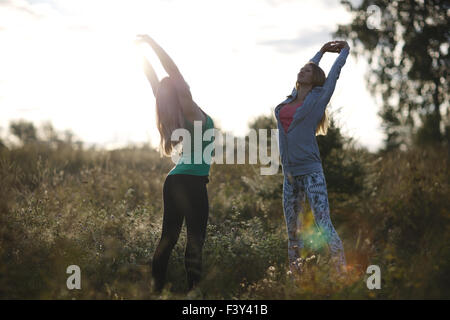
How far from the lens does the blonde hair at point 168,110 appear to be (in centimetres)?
304

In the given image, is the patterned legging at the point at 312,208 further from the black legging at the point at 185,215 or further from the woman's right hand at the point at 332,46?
the woman's right hand at the point at 332,46

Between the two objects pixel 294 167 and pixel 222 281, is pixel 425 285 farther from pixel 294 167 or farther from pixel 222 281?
pixel 222 281

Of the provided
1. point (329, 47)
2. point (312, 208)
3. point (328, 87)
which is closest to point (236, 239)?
point (312, 208)

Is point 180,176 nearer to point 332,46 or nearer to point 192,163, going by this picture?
point 192,163

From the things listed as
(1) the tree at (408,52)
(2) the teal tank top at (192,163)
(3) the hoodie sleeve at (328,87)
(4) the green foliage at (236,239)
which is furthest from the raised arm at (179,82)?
(1) the tree at (408,52)

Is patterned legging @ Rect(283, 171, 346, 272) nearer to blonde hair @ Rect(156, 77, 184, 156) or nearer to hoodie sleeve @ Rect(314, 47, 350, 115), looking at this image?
hoodie sleeve @ Rect(314, 47, 350, 115)

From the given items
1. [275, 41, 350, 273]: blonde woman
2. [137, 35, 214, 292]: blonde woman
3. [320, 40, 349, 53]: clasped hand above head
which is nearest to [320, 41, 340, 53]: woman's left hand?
[320, 40, 349, 53]: clasped hand above head

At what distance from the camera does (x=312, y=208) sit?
12.1ft

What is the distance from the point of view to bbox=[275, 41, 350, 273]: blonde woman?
3654 millimetres

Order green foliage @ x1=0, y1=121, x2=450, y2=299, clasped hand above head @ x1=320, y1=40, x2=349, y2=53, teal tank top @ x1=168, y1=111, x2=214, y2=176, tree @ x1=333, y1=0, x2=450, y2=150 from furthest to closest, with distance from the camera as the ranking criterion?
1. tree @ x1=333, y1=0, x2=450, y2=150
2. clasped hand above head @ x1=320, y1=40, x2=349, y2=53
3. green foliage @ x1=0, y1=121, x2=450, y2=299
4. teal tank top @ x1=168, y1=111, x2=214, y2=176

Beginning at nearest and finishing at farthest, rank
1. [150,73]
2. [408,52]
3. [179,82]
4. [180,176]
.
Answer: [179,82] → [180,176] → [150,73] → [408,52]

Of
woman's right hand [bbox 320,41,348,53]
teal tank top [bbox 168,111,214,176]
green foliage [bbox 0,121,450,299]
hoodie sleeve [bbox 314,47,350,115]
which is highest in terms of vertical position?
woman's right hand [bbox 320,41,348,53]

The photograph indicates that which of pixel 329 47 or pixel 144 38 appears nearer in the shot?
pixel 144 38

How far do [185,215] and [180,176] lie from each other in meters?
0.35
